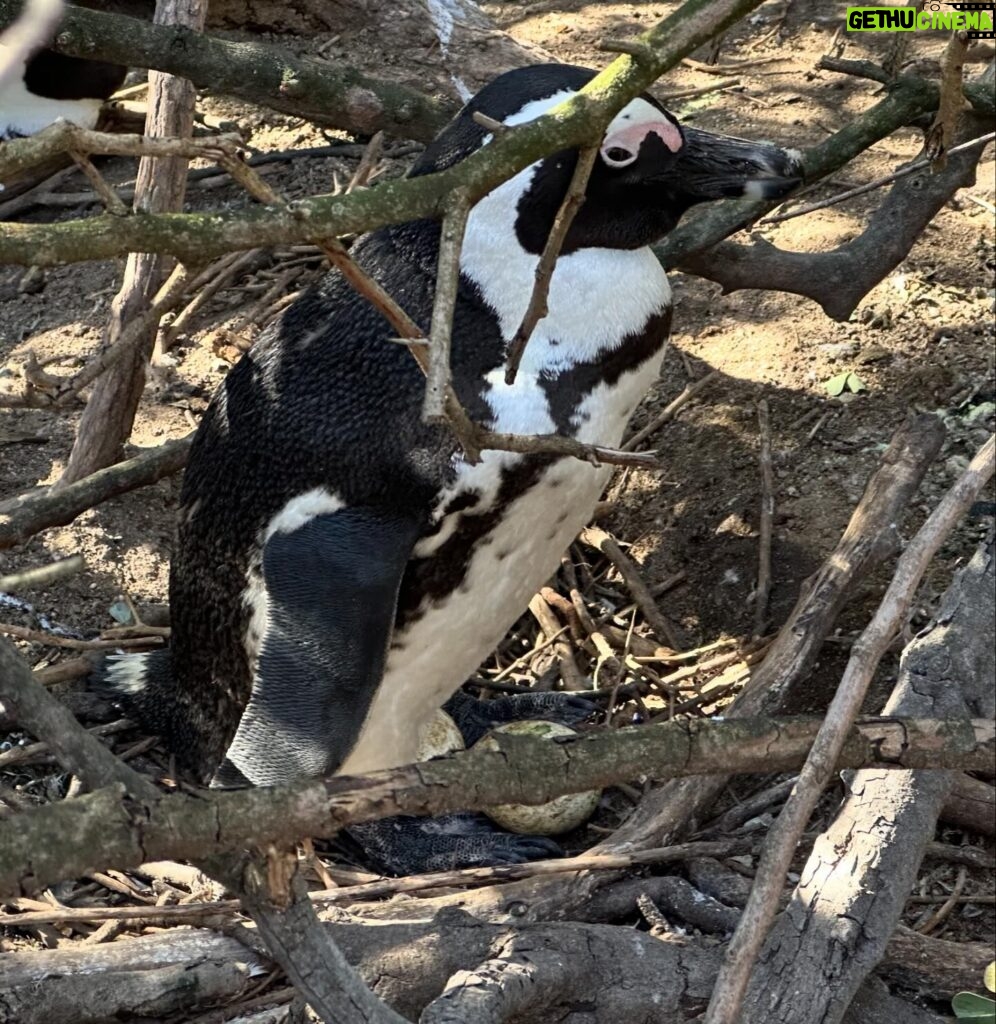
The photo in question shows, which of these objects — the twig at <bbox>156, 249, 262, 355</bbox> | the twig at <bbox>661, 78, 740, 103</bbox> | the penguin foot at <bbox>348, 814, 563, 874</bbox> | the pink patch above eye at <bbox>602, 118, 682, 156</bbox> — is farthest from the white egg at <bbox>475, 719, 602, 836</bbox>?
the twig at <bbox>661, 78, 740, 103</bbox>

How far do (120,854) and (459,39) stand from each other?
3.03m

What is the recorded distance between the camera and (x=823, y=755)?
52.8 inches

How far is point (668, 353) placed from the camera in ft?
11.7

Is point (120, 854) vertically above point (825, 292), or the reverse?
point (120, 854)

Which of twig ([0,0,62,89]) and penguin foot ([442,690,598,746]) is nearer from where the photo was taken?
twig ([0,0,62,89])

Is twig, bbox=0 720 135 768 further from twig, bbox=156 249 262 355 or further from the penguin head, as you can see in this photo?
the penguin head

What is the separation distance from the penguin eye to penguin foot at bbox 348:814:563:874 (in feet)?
3.64

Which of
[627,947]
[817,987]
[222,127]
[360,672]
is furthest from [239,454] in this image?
[222,127]

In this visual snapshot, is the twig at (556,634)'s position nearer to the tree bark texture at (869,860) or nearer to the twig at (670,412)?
the twig at (670,412)

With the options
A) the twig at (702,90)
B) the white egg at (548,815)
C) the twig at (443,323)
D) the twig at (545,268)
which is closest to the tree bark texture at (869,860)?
the white egg at (548,815)

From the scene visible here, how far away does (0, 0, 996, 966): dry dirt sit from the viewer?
305cm

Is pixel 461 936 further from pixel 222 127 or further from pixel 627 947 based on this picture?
pixel 222 127

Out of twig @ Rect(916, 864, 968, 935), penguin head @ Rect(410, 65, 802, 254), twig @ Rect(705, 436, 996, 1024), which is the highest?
penguin head @ Rect(410, 65, 802, 254)

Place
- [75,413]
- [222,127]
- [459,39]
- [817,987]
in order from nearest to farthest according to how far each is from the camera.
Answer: [817,987]
[75,413]
[459,39]
[222,127]
